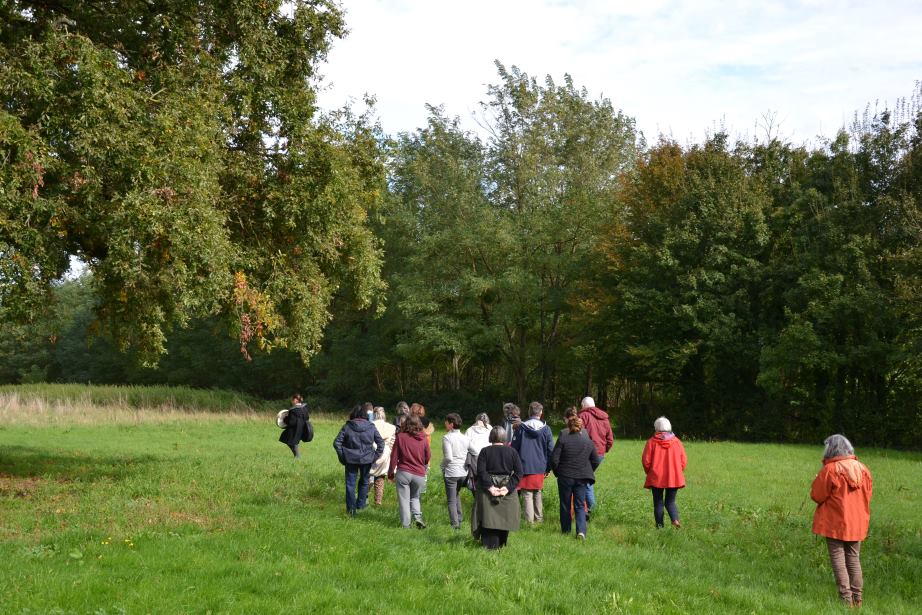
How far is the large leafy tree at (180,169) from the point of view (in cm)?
1218

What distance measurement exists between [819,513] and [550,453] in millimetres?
4479

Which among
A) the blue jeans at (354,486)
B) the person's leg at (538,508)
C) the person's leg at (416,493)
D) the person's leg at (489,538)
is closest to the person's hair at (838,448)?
the person's leg at (489,538)

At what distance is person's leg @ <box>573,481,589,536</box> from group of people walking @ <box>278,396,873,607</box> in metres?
0.01

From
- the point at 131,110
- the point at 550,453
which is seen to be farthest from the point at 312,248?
the point at 550,453

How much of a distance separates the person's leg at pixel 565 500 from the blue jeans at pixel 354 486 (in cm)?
315

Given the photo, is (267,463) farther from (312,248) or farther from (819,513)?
(819,513)

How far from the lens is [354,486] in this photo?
43.2 feet

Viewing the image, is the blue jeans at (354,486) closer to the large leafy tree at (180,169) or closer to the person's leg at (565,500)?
the person's leg at (565,500)

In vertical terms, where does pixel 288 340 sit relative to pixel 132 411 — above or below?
above

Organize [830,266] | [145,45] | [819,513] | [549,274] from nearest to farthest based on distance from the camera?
[819,513] < [145,45] < [830,266] < [549,274]

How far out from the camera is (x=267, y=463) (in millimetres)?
19375

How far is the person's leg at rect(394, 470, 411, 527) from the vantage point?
11.8 meters

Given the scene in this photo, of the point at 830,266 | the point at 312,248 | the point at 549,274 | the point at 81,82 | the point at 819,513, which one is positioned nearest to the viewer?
the point at 819,513

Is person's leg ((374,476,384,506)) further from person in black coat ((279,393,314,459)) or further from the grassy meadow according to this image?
person in black coat ((279,393,314,459))
